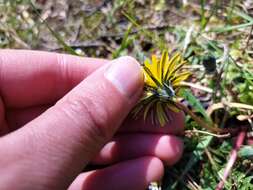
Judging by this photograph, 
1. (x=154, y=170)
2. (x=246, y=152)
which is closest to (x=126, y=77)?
(x=154, y=170)

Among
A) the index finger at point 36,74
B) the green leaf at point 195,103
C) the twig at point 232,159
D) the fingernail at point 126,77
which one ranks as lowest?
the twig at point 232,159

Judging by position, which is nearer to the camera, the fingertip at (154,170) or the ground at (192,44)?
the fingertip at (154,170)

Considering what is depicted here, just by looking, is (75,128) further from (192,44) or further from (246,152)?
(192,44)

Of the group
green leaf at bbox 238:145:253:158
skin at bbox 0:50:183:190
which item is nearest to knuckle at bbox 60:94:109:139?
skin at bbox 0:50:183:190

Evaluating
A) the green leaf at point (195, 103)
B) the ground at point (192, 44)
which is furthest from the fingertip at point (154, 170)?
the green leaf at point (195, 103)

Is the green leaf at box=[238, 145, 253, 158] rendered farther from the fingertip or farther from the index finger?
the index finger

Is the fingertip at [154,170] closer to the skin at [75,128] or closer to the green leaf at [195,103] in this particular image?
the skin at [75,128]

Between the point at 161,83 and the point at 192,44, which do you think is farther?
the point at 192,44

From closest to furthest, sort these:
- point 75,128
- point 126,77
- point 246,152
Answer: point 75,128 < point 126,77 < point 246,152
